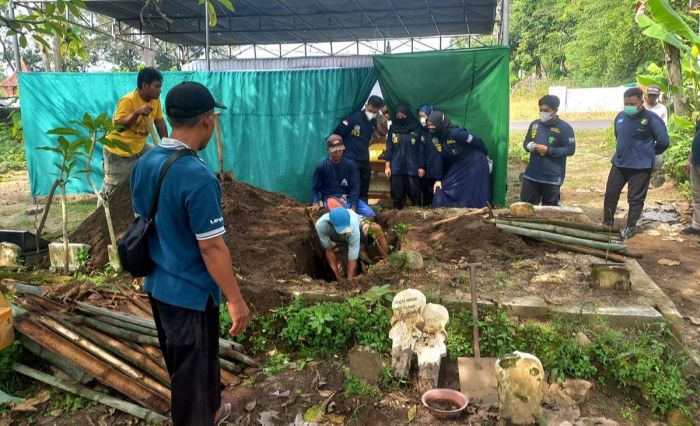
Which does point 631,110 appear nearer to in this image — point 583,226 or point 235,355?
point 583,226

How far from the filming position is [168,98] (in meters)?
2.30

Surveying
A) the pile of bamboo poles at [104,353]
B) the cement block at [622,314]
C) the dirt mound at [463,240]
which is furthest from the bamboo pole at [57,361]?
the cement block at [622,314]

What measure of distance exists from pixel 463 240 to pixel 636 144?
3.11 metres

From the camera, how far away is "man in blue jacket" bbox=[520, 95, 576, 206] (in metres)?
6.55

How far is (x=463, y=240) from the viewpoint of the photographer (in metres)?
5.20

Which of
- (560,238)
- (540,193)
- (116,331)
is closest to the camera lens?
(116,331)

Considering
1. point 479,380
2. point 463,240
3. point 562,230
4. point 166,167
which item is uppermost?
point 166,167

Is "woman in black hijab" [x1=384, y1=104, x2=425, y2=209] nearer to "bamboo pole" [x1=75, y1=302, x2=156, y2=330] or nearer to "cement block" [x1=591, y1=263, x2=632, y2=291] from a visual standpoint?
"cement block" [x1=591, y1=263, x2=632, y2=291]

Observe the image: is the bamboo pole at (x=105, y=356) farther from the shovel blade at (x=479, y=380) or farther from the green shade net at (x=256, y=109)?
the green shade net at (x=256, y=109)

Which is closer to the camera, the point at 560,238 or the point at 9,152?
the point at 560,238

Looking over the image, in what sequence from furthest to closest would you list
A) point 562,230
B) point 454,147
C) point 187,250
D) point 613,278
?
point 454,147 → point 562,230 → point 613,278 → point 187,250

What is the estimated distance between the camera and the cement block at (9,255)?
5168 mm

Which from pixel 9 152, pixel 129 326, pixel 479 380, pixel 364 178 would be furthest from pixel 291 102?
pixel 9 152

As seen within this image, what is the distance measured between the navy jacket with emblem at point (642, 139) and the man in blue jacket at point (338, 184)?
342cm
